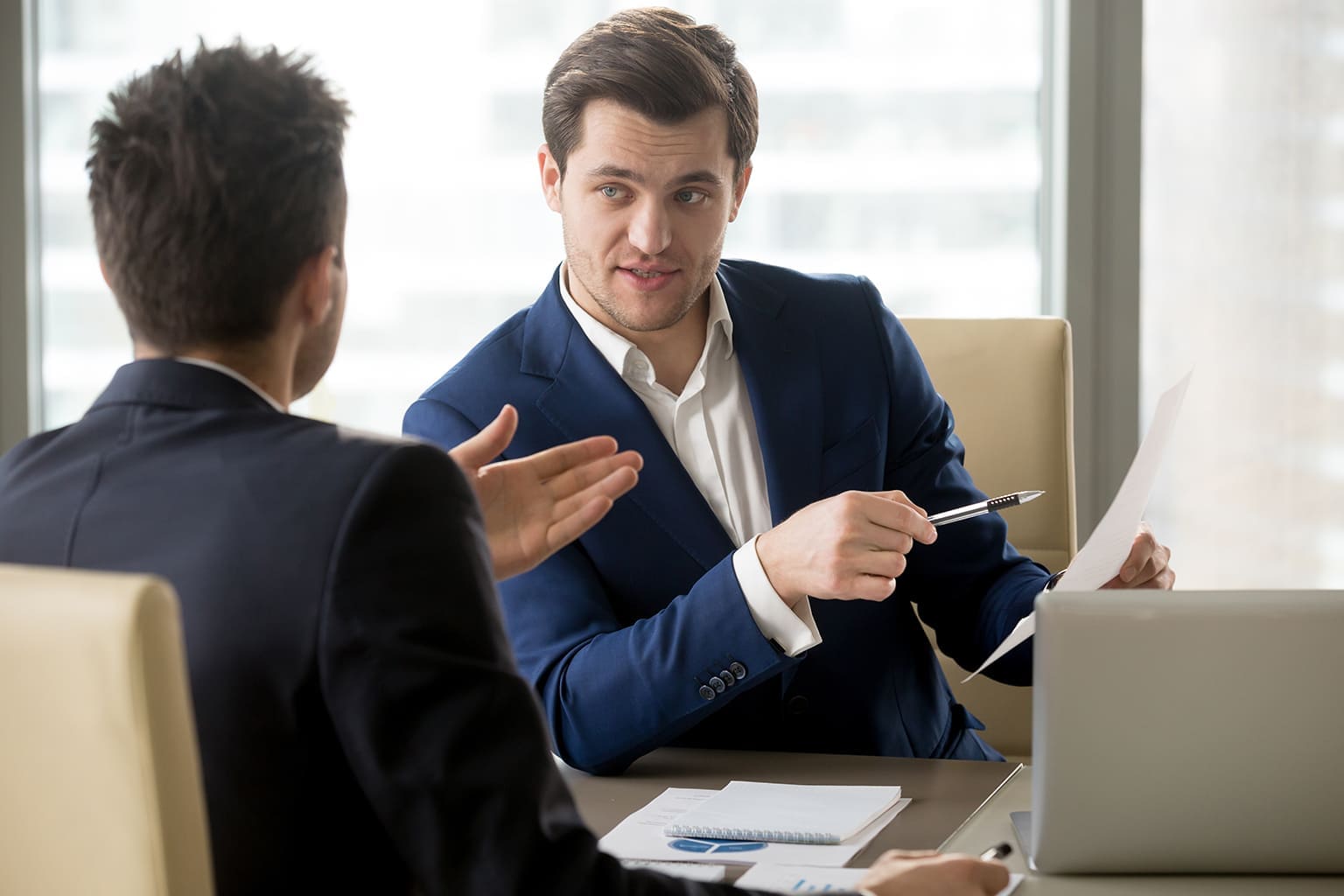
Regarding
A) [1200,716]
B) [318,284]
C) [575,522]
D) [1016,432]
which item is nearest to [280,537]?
[318,284]

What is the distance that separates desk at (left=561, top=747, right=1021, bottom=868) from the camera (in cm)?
132

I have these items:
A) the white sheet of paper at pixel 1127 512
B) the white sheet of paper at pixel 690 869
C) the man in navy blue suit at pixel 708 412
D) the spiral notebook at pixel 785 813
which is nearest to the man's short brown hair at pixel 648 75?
the man in navy blue suit at pixel 708 412

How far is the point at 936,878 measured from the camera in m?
1.01

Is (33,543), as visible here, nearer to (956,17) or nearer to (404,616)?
(404,616)

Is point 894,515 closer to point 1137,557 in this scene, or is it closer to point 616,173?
point 1137,557

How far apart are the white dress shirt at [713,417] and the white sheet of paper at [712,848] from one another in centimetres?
56

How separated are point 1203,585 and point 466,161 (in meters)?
1.88

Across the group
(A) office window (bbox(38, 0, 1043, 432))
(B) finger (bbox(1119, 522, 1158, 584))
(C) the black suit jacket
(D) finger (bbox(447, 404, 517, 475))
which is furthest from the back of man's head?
(A) office window (bbox(38, 0, 1043, 432))

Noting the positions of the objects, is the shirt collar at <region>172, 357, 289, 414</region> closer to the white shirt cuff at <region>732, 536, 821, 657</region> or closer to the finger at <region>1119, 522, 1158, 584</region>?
the white shirt cuff at <region>732, 536, 821, 657</region>

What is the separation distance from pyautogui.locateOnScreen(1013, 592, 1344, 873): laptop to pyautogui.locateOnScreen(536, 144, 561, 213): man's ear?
110 centimetres

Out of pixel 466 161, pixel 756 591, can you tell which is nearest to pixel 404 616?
pixel 756 591

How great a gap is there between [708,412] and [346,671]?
114 cm

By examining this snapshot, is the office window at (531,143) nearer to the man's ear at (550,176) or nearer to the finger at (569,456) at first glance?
the man's ear at (550,176)

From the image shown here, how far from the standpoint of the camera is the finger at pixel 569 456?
1285 millimetres
